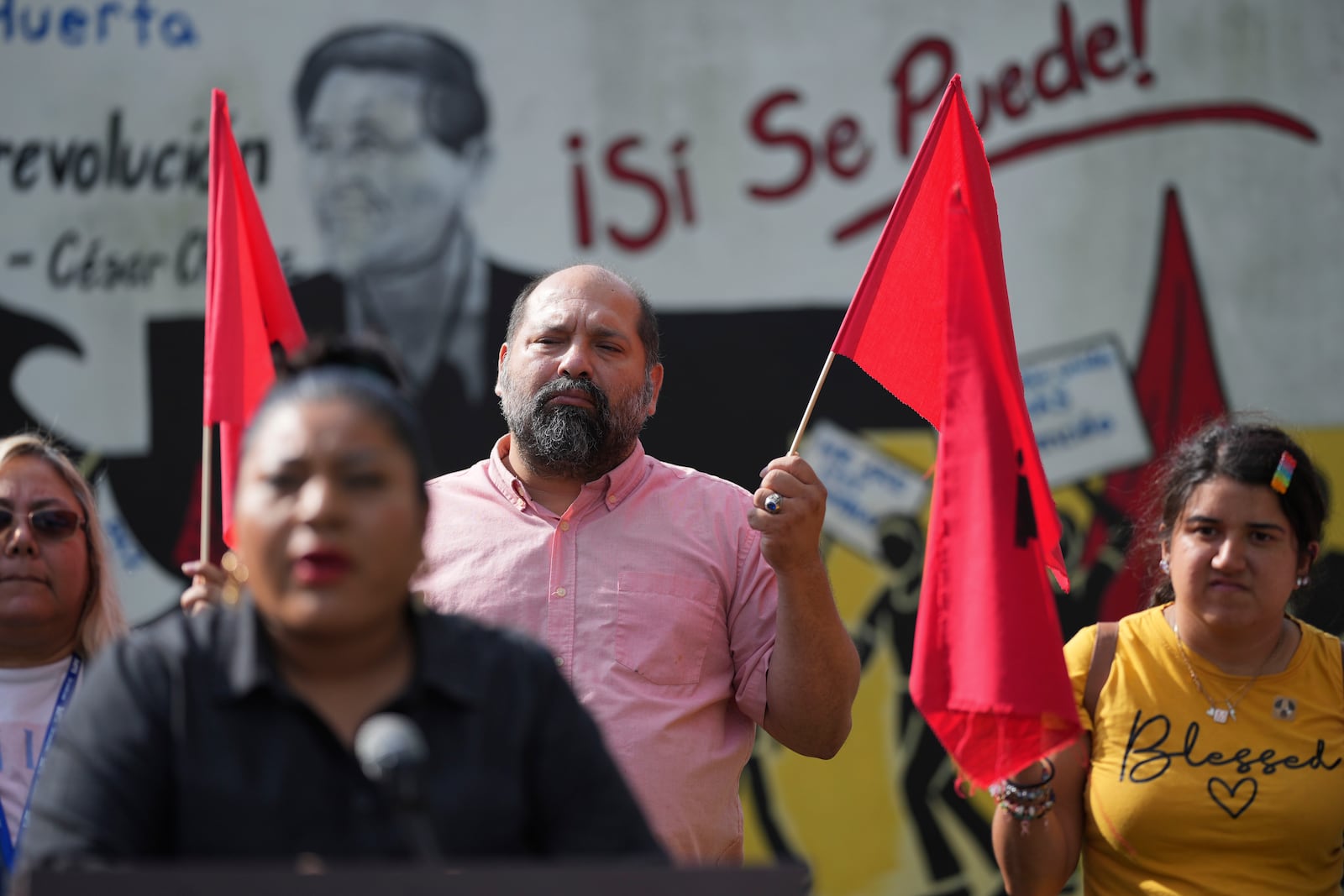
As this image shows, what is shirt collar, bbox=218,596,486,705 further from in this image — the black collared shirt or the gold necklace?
the gold necklace

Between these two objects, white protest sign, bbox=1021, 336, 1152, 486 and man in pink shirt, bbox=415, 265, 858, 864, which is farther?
white protest sign, bbox=1021, 336, 1152, 486

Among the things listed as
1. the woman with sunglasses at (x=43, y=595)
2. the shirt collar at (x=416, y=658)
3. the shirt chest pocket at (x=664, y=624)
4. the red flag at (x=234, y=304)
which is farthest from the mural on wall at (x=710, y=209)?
the shirt collar at (x=416, y=658)

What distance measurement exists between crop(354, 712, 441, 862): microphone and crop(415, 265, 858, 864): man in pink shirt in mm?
1193

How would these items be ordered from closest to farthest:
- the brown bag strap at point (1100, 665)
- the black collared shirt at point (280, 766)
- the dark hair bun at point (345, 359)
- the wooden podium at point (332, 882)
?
1. the wooden podium at point (332, 882)
2. the black collared shirt at point (280, 766)
3. the dark hair bun at point (345, 359)
4. the brown bag strap at point (1100, 665)

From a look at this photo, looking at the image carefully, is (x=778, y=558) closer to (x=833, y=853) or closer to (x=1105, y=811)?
(x=1105, y=811)

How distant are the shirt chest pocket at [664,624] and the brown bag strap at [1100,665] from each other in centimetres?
79

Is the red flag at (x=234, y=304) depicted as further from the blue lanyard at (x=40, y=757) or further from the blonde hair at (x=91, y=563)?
the blue lanyard at (x=40, y=757)

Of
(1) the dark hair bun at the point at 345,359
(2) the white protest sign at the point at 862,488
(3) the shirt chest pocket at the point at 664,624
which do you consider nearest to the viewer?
(1) the dark hair bun at the point at 345,359

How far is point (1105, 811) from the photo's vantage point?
289 centimetres

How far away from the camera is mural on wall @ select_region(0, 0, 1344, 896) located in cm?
520

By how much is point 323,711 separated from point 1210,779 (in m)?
1.87

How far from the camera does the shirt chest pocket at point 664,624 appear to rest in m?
2.78

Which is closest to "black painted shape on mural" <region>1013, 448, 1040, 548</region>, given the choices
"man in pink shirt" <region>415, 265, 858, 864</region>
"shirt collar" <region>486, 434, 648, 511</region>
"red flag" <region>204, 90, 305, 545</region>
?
"man in pink shirt" <region>415, 265, 858, 864</region>

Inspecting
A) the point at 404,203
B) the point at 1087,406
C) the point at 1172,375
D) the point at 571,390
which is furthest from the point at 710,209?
the point at 571,390
